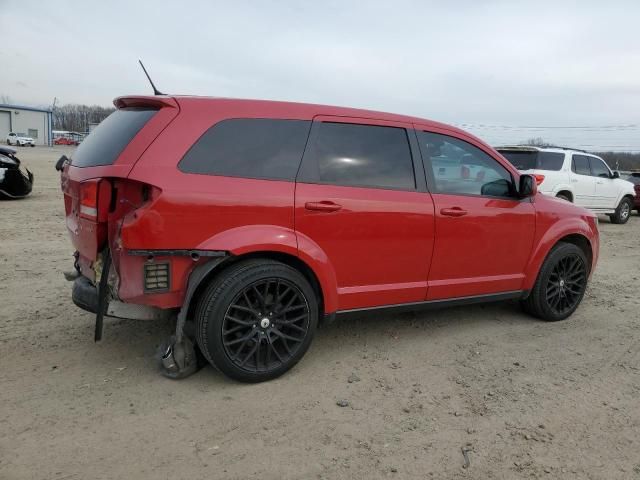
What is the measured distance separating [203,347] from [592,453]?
7.59 feet

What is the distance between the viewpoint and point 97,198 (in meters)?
3.05

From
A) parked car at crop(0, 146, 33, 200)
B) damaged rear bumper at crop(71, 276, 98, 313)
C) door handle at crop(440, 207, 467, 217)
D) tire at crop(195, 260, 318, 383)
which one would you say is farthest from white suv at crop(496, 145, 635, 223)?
parked car at crop(0, 146, 33, 200)

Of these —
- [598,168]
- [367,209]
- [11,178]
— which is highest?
[598,168]

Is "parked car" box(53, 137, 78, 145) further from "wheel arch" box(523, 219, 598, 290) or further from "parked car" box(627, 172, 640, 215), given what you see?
"wheel arch" box(523, 219, 598, 290)

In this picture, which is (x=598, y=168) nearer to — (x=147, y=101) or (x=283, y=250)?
(x=283, y=250)

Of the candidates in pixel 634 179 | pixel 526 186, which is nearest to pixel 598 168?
pixel 634 179

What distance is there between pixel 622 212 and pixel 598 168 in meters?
1.92

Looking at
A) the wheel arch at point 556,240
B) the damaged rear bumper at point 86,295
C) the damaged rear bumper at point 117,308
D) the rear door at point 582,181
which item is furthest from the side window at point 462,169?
the rear door at point 582,181

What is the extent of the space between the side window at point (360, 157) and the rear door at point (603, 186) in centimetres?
1044

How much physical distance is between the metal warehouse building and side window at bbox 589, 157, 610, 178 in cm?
7057

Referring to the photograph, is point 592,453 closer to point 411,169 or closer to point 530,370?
point 530,370

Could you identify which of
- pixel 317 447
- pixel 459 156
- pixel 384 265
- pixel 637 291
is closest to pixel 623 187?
pixel 637 291

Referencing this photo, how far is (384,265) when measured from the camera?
3748 millimetres

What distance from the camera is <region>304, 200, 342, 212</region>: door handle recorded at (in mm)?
3383
